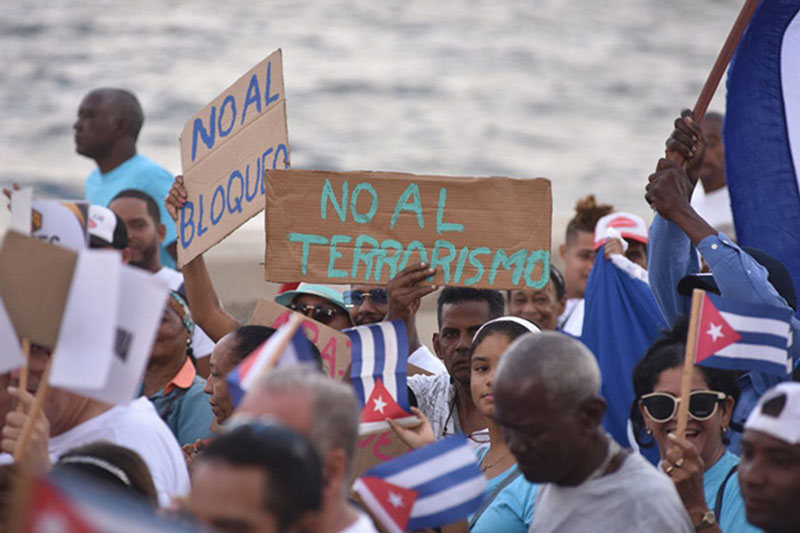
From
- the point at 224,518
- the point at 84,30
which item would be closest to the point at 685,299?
the point at 224,518

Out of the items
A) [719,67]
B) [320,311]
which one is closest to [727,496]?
[719,67]

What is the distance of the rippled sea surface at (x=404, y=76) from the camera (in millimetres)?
21516

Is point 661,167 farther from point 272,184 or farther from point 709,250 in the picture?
point 272,184

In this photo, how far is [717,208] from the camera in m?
9.61

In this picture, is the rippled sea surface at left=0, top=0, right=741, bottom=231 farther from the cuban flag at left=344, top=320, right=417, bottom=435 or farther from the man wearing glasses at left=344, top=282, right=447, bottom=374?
the cuban flag at left=344, top=320, right=417, bottom=435

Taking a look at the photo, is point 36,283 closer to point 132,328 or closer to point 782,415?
point 132,328

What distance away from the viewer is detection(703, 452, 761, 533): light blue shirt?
457cm

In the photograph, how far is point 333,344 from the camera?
5840 millimetres

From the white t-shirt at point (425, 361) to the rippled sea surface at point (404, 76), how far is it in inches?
517

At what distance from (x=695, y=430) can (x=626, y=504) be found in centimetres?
85

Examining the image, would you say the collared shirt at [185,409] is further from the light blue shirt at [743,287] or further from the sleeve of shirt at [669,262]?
the light blue shirt at [743,287]

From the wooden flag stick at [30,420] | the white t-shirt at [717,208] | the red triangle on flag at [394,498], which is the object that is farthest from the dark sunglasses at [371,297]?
the white t-shirt at [717,208]

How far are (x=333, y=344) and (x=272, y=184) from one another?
0.74 m

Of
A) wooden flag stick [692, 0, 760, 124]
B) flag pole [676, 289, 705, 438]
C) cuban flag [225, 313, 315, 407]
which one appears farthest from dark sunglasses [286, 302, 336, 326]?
cuban flag [225, 313, 315, 407]
